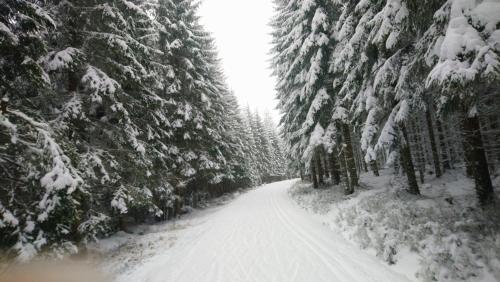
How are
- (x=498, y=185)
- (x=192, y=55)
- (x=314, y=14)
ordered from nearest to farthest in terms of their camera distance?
(x=498, y=185) → (x=314, y=14) → (x=192, y=55)

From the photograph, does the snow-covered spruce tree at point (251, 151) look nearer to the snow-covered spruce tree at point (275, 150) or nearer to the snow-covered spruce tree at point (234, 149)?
the snow-covered spruce tree at point (234, 149)

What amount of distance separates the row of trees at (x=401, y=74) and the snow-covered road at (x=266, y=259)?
3775 mm

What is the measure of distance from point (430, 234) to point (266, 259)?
396 centimetres

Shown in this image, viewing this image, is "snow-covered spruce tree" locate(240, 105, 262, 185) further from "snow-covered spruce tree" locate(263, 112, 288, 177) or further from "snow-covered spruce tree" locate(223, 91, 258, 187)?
"snow-covered spruce tree" locate(263, 112, 288, 177)

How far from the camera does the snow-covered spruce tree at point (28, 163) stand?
5.43 meters

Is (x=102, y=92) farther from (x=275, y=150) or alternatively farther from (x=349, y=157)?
(x=275, y=150)

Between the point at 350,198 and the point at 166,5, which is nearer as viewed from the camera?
the point at 350,198

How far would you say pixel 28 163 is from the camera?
19.6 feet

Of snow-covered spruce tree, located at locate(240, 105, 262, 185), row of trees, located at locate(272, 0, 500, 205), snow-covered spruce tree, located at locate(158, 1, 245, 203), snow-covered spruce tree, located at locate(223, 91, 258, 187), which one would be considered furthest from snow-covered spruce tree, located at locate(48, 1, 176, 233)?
snow-covered spruce tree, located at locate(240, 105, 262, 185)

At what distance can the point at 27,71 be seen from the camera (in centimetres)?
591

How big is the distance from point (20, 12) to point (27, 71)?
131 centimetres

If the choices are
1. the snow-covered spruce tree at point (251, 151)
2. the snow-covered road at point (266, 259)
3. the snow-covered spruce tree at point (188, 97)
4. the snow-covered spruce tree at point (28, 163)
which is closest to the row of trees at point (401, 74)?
the snow-covered road at point (266, 259)

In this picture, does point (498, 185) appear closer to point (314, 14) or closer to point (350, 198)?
point (350, 198)

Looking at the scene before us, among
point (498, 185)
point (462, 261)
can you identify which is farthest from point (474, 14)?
point (498, 185)
